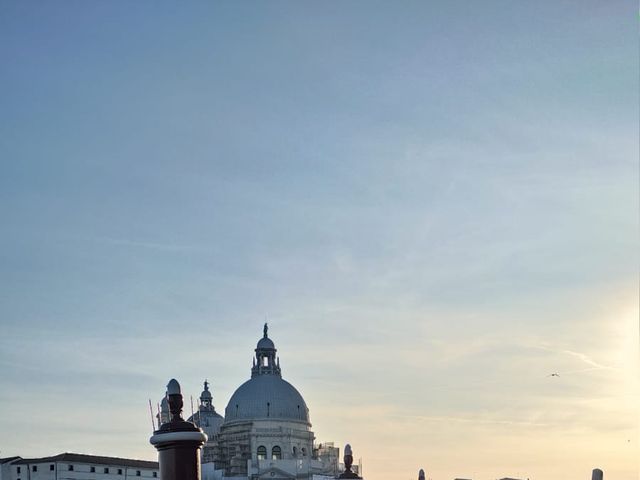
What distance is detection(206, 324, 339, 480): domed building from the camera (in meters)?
137

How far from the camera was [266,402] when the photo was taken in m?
142

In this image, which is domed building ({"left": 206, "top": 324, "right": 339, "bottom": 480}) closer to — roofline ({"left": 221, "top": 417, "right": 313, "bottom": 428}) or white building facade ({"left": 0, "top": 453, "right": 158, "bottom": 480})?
roofline ({"left": 221, "top": 417, "right": 313, "bottom": 428})

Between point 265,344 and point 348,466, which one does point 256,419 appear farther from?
point 348,466

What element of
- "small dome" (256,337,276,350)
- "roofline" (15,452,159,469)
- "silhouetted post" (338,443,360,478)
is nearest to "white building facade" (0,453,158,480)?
"roofline" (15,452,159,469)

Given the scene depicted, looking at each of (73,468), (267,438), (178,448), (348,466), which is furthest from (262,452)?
(178,448)

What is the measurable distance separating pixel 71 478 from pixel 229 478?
23.7 metres

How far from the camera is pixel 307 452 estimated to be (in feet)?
467

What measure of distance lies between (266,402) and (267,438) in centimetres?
438

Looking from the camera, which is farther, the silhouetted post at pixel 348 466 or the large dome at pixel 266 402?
the large dome at pixel 266 402

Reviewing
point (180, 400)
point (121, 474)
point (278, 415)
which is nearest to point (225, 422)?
point (278, 415)

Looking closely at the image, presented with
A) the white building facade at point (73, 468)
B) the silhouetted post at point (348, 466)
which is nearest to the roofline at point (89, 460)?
the white building facade at point (73, 468)

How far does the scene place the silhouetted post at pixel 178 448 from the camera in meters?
12.7

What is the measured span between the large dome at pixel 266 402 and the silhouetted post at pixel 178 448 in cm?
12930

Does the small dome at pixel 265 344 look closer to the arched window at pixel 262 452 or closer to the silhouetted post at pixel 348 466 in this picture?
the arched window at pixel 262 452
